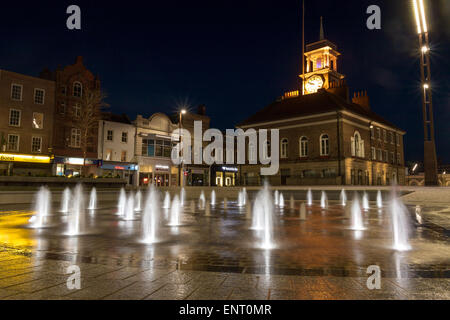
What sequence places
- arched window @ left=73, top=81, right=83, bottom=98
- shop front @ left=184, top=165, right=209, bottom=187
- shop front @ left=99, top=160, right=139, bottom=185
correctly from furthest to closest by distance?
shop front @ left=184, top=165, right=209, bottom=187 < shop front @ left=99, top=160, right=139, bottom=185 < arched window @ left=73, top=81, right=83, bottom=98

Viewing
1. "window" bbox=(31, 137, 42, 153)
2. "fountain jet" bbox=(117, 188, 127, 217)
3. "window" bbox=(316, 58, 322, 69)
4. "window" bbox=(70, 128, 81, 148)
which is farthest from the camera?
"window" bbox=(316, 58, 322, 69)

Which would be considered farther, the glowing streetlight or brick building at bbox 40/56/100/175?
brick building at bbox 40/56/100/175

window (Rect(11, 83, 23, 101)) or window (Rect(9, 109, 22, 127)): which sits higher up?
window (Rect(11, 83, 23, 101))

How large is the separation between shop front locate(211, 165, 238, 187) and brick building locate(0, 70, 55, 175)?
29.0 meters

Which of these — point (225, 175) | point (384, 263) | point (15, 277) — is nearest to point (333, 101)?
point (225, 175)

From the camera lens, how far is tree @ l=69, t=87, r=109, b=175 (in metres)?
35.2

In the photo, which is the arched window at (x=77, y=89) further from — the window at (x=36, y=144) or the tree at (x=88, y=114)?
the window at (x=36, y=144)

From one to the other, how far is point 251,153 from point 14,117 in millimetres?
32700

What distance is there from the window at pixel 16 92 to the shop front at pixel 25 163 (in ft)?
21.1

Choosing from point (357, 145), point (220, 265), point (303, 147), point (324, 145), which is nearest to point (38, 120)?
point (303, 147)

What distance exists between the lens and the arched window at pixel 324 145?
41562 mm

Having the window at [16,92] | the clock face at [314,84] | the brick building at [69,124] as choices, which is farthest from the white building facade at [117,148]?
the clock face at [314,84]

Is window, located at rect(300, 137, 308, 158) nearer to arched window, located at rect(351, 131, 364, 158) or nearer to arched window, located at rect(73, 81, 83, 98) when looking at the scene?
arched window, located at rect(351, 131, 364, 158)

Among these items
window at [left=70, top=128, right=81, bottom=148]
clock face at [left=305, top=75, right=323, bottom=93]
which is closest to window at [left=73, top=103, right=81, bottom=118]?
window at [left=70, top=128, right=81, bottom=148]
